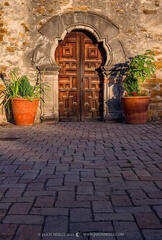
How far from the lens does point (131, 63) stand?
5.94m

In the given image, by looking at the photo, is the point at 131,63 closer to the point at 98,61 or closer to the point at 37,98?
the point at 98,61

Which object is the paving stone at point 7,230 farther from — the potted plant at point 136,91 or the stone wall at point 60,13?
the stone wall at point 60,13

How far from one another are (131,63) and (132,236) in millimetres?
5278

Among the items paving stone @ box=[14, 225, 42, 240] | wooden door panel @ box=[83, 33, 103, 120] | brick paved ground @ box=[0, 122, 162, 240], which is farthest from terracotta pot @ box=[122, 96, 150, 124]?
paving stone @ box=[14, 225, 42, 240]

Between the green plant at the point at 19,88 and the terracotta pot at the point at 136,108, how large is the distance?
2.32 meters

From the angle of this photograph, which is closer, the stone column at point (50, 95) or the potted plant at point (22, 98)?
the potted plant at point (22, 98)

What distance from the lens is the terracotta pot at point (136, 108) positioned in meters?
5.74

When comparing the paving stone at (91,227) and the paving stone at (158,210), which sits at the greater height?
the paving stone at (91,227)

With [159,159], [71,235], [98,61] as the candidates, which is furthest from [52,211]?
[98,61]

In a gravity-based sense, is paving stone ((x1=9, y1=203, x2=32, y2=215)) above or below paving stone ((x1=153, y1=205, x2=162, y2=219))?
above

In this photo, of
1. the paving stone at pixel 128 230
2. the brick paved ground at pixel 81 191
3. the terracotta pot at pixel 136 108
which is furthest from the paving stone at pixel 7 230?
the terracotta pot at pixel 136 108

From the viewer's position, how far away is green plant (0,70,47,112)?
5.80m

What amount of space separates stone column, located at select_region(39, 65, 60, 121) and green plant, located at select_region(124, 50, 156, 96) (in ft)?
6.49

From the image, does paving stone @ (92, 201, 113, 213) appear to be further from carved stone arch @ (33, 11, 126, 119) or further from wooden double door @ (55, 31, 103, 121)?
wooden double door @ (55, 31, 103, 121)
